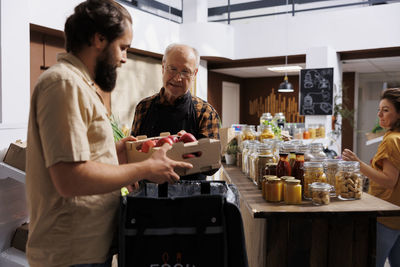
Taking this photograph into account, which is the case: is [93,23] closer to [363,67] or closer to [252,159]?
[252,159]

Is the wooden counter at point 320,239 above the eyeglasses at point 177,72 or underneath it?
underneath

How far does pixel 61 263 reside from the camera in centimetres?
104

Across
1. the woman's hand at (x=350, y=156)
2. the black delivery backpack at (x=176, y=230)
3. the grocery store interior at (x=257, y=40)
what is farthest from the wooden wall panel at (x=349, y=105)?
the black delivery backpack at (x=176, y=230)

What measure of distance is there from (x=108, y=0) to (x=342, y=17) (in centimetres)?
657

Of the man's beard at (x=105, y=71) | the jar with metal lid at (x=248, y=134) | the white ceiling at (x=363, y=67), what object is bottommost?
the jar with metal lid at (x=248, y=134)

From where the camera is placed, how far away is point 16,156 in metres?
1.85

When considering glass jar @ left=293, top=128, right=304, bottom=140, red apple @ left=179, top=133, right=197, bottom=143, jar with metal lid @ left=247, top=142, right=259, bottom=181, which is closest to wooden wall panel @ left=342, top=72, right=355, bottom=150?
glass jar @ left=293, top=128, right=304, bottom=140

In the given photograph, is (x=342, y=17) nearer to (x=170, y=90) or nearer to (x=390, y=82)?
(x=390, y=82)

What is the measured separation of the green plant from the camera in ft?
11.2

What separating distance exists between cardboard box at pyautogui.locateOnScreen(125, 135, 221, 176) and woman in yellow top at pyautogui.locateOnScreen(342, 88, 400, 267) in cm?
114

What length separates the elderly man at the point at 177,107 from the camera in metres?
2.04

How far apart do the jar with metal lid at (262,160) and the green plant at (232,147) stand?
3.70ft

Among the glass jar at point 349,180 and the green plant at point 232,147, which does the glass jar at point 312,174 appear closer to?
the glass jar at point 349,180

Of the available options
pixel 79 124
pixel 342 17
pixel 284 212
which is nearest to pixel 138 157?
pixel 79 124
